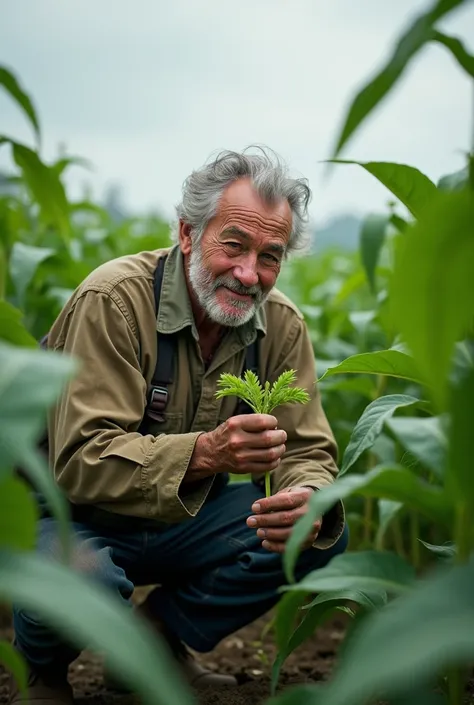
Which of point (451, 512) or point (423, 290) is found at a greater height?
point (423, 290)

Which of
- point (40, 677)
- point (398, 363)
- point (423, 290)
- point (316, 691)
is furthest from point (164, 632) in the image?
point (423, 290)

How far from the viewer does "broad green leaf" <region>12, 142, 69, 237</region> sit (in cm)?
265

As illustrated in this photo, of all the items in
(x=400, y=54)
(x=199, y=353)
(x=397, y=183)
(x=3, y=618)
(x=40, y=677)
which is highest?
(x=400, y=54)

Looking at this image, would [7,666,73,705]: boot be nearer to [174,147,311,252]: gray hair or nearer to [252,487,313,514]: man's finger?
[252,487,313,514]: man's finger

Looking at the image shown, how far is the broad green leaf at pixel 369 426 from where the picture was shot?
1.84 metres

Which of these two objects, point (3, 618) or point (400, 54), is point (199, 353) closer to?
point (3, 618)

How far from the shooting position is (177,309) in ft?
9.12

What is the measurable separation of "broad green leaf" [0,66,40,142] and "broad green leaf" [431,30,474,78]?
1.00 m

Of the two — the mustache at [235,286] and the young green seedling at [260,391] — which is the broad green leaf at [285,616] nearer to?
the young green seedling at [260,391]

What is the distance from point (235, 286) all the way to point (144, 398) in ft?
1.45

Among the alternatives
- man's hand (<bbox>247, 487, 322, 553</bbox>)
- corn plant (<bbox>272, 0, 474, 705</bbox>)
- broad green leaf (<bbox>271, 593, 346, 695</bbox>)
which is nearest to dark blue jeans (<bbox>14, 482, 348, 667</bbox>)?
man's hand (<bbox>247, 487, 322, 553</bbox>)

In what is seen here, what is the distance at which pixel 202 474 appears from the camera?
8.01ft

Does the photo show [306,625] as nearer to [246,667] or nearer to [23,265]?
[246,667]

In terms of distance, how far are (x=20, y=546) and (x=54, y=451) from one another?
1.43 meters
